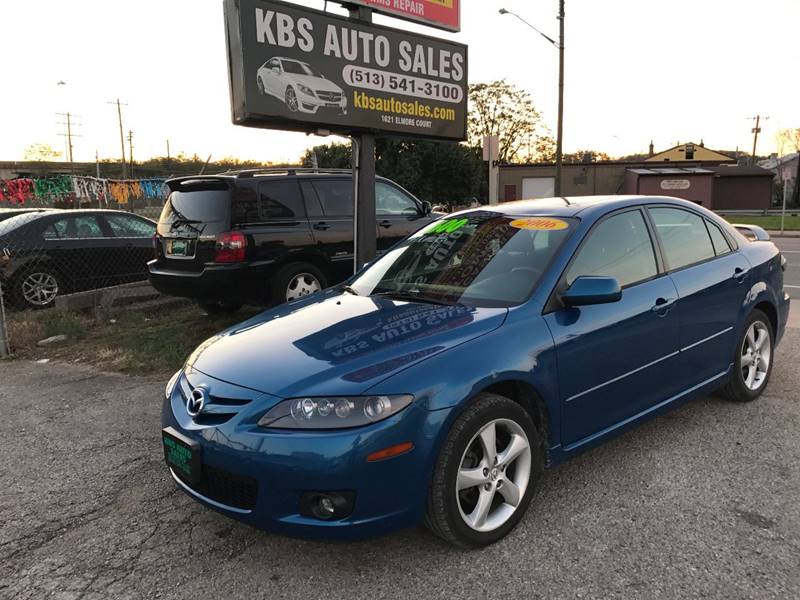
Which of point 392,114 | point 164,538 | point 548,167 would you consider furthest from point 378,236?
point 548,167

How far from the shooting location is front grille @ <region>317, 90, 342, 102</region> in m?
6.02

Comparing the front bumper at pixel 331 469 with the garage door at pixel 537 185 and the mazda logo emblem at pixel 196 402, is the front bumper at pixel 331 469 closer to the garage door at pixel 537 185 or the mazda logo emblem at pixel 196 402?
the mazda logo emblem at pixel 196 402

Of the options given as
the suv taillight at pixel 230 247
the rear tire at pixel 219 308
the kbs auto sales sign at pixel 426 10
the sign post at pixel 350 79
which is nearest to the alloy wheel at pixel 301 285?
the suv taillight at pixel 230 247

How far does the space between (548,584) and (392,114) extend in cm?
528

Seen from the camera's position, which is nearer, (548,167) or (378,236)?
(378,236)

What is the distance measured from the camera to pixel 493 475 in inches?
107

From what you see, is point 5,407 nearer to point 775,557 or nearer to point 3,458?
point 3,458

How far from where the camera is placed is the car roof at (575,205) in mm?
3523

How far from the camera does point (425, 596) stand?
7.86 ft

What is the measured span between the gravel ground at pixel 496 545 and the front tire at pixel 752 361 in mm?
265

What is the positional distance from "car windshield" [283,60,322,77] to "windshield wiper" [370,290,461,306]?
3147 millimetres

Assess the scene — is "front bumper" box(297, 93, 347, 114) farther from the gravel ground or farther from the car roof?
the gravel ground

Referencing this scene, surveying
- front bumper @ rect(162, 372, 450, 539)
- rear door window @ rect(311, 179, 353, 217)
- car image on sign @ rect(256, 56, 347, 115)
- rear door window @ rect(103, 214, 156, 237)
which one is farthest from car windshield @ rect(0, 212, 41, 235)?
front bumper @ rect(162, 372, 450, 539)

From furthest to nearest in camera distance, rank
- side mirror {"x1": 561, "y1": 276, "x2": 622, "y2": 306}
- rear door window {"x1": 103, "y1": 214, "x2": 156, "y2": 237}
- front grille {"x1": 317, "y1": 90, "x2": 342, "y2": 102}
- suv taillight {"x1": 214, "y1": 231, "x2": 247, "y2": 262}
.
A: rear door window {"x1": 103, "y1": 214, "x2": 156, "y2": 237}, suv taillight {"x1": 214, "y1": 231, "x2": 247, "y2": 262}, front grille {"x1": 317, "y1": 90, "x2": 342, "y2": 102}, side mirror {"x1": 561, "y1": 276, "x2": 622, "y2": 306}
